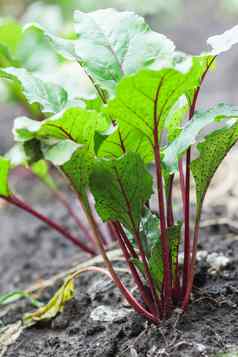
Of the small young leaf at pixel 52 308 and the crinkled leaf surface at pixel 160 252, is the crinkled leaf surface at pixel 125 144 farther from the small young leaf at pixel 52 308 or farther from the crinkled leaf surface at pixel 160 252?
the small young leaf at pixel 52 308

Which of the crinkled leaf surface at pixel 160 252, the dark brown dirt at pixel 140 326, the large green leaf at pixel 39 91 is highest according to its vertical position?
the large green leaf at pixel 39 91

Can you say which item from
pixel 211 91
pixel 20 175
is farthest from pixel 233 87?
pixel 20 175

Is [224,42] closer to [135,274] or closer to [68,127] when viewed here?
[68,127]

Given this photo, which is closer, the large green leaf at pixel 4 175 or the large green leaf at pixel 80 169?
the large green leaf at pixel 80 169

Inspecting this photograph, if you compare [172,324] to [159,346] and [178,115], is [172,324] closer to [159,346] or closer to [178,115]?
[159,346]

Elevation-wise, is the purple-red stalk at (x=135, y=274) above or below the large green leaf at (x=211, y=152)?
below

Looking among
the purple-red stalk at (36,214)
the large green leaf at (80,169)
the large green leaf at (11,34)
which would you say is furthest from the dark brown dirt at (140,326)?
the large green leaf at (11,34)

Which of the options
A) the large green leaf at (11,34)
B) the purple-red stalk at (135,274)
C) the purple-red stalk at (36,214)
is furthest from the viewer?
the large green leaf at (11,34)
